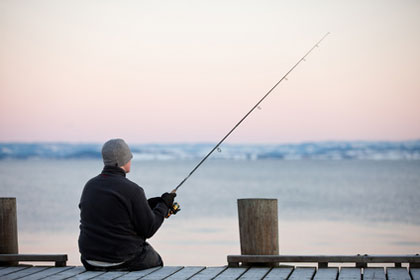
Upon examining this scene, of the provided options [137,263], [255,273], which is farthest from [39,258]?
[255,273]

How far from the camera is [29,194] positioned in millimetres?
34156

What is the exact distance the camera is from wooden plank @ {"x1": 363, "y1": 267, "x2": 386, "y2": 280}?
5121 millimetres

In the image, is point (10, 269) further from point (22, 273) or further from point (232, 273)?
point (232, 273)

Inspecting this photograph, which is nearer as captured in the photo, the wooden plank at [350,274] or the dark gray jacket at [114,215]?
the dark gray jacket at [114,215]

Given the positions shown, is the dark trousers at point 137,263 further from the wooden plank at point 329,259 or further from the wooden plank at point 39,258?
the wooden plank at point 329,259

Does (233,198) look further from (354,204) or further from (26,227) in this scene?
(26,227)

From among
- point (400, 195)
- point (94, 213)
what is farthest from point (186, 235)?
point (400, 195)

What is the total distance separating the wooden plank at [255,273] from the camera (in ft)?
17.3

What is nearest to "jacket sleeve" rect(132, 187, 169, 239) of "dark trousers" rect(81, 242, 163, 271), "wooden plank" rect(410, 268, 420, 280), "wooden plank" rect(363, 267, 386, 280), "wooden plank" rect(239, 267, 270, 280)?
"dark trousers" rect(81, 242, 163, 271)

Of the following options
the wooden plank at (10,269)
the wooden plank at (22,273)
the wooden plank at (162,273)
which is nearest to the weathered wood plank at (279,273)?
the wooden plank at (162,273)

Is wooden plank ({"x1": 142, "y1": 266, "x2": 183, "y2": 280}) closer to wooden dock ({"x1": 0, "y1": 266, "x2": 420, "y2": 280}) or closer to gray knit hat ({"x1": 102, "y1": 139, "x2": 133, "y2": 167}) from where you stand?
wooden dock ({"x1": 0, "y1": 266, "x2": 420, "y2": 280})

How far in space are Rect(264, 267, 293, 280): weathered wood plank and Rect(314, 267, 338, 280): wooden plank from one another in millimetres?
226

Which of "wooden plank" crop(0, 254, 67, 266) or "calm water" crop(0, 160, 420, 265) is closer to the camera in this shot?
"wooden plank" crop(0, 254, 67, 266)

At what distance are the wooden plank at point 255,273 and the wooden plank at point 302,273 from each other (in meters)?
0.23
